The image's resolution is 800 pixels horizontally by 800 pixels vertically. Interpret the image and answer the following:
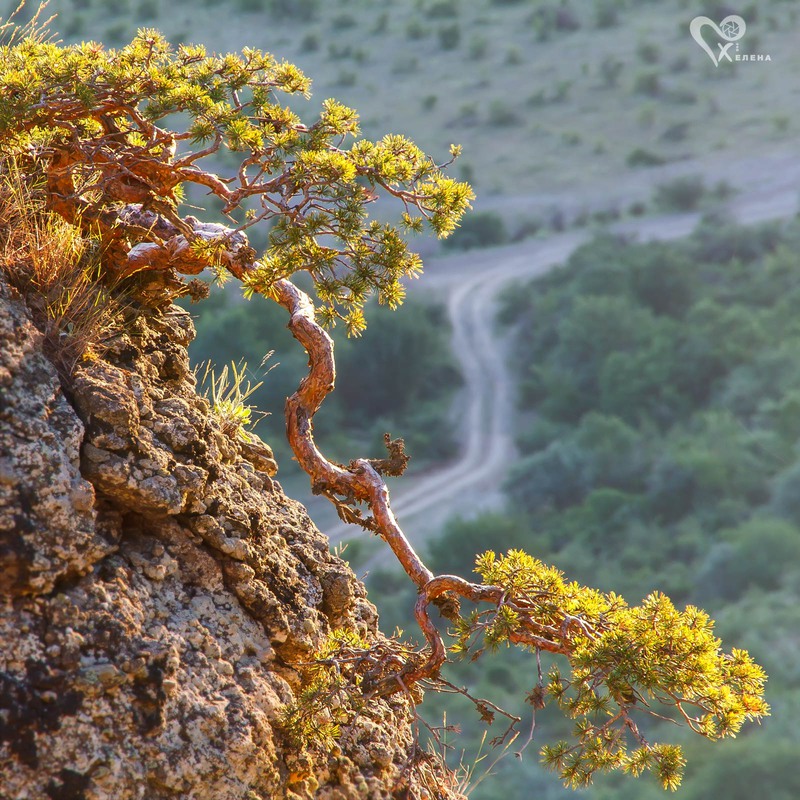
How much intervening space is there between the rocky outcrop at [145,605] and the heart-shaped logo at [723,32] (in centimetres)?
4745

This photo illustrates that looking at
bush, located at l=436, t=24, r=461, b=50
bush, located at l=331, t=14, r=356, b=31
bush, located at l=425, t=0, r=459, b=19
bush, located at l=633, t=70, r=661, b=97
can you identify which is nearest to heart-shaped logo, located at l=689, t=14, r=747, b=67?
bush, located at l=633, t=70, r=661, b=97

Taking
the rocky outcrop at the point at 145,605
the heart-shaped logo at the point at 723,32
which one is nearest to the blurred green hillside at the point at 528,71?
the heart-shaped logo at the point at 723,32

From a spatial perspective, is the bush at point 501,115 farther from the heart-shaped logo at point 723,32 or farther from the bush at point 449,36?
the heart-shaped logo at point 723,32

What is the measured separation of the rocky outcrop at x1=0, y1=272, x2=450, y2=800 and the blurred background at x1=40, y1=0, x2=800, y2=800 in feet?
31.4

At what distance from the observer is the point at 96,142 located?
11.8ft

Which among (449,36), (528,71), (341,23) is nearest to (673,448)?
(528,71)

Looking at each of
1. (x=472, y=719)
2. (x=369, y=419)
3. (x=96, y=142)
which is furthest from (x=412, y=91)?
(x=96, y=142)

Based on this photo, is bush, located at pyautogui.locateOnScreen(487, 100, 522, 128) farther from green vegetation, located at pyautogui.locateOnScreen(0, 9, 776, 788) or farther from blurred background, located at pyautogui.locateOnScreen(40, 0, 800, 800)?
green vegetation, located at pyautogui.locateOnScreen(0, 9, 776, 788)

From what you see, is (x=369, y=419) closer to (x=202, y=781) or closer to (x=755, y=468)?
(x=755, y=468)

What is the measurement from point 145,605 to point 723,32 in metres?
50.9

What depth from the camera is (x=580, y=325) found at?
33562mm

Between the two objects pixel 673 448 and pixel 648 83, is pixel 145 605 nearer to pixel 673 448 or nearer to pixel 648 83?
pixel 673 448

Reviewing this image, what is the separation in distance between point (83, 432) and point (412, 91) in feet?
154

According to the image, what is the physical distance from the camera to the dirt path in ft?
90.2
